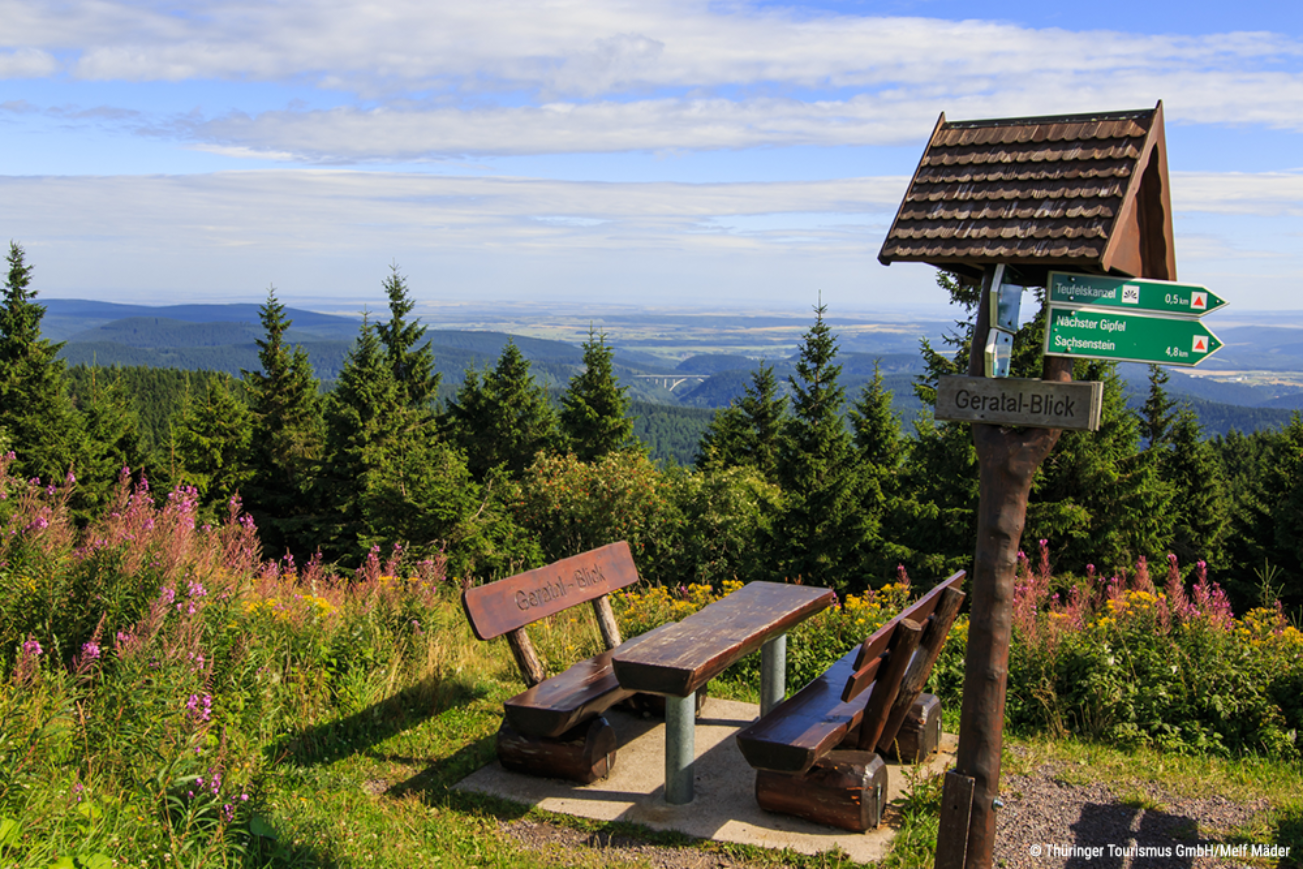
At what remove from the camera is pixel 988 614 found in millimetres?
3506

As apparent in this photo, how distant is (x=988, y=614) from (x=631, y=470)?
66.8ft

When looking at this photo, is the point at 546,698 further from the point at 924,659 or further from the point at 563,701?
the point at 924,659

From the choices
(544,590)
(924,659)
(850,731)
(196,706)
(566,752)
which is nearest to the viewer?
(196,706)

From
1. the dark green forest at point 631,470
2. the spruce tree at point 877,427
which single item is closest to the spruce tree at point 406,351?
the dark green forest at point 631,470

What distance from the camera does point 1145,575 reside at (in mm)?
6602

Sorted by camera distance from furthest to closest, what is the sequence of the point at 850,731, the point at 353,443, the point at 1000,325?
the point at 353,443 → the point at 850,731 → the point at 1000,325

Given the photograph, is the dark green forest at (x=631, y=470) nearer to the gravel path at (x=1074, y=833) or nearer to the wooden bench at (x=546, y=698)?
the wooden bench at (x=546, y=698)

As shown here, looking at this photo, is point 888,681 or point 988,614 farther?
point 888,681

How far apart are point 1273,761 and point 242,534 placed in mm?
6275

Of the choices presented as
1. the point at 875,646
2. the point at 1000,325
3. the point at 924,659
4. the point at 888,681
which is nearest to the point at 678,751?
the point at 888,681

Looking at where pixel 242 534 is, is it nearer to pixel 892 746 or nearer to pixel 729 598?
pixel 729 598

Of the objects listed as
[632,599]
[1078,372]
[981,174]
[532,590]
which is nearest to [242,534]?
[532,590]

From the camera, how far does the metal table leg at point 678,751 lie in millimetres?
4418

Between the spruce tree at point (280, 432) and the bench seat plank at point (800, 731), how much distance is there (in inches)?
1296
